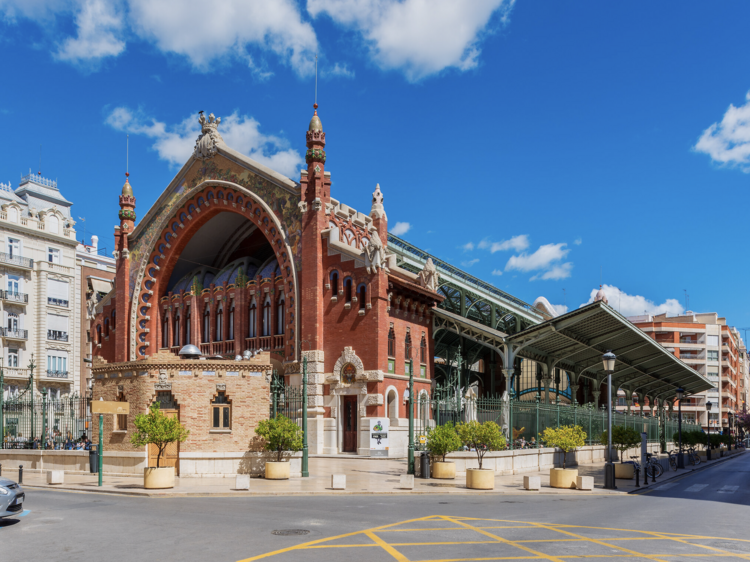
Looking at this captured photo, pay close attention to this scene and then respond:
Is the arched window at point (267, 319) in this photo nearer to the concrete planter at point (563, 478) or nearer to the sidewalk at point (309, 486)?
the sidewalk at point (309, 486)

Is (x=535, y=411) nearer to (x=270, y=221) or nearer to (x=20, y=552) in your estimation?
(x=270, y=221)

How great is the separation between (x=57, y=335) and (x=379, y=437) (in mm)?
40190

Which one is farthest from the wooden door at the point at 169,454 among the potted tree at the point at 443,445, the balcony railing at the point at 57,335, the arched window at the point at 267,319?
the balcony railing at the point at 57,335

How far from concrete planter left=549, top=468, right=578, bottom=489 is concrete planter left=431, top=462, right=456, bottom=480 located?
3.69 metres

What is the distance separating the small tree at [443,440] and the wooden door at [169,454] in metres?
9.16

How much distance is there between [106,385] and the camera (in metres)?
28.1

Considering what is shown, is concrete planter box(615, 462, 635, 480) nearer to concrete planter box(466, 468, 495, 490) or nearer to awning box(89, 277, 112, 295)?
concrete planter box(466, 468, 495, 490)

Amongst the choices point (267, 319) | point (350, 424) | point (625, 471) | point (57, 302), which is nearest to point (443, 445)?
point (625, 471)

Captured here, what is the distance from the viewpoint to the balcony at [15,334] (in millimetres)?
60500

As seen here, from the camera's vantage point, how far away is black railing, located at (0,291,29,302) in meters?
60.8

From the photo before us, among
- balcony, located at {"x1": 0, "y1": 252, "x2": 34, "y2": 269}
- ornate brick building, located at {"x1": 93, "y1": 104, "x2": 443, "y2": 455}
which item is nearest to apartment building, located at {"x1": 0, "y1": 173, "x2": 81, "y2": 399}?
balcony, located at {"x1": 0, "y1": 252, "x2": 34, "y2": 269}

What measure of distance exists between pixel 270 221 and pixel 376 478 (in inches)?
795

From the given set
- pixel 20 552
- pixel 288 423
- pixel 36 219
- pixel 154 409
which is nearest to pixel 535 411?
pixel 288 423

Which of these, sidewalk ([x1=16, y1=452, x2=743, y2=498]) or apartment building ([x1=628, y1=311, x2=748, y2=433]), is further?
apartment building ([x1=628, y1=311, x2=748, y2=433])
